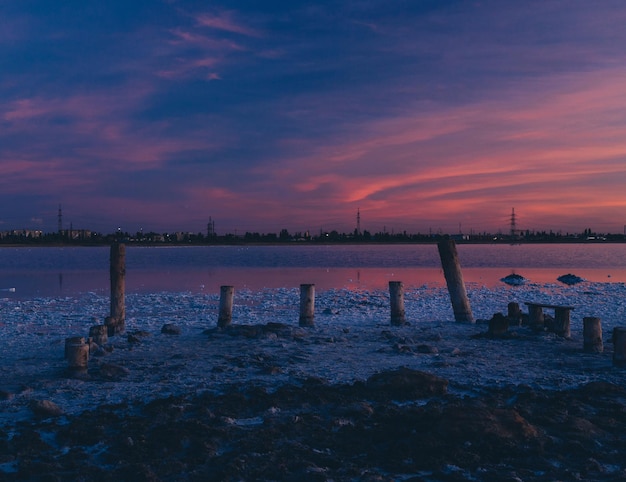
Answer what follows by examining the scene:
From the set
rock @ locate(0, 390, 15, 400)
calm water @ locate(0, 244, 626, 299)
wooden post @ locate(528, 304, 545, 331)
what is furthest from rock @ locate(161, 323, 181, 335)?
calm water @ locate(0, 244, 626, 299)

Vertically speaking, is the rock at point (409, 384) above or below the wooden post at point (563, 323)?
below

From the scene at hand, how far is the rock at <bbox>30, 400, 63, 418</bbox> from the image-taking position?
8305mm

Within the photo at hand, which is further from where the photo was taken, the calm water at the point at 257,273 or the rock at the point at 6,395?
the calm water at the point at 257,273

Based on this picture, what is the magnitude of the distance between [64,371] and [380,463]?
22.1 feet

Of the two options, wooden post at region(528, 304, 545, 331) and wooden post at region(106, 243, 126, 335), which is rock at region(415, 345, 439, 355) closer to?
wooden post at region(528, 304, 545, 331)

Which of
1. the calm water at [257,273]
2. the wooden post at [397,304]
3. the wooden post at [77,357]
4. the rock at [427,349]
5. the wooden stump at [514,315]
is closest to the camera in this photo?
the wooden post at [77,357]

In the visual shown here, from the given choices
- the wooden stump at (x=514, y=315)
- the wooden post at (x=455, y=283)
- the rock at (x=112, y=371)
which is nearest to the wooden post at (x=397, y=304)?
the wooden post at (x=455, y=283)

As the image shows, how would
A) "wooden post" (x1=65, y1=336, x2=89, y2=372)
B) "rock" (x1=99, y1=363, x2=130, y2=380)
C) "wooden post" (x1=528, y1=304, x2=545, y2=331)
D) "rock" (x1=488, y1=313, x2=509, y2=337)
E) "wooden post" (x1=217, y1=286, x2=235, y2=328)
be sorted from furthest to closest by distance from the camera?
"wooden post" (x1=217, y1=286, x2=235, y2=328), "wooden post" (x1=528, y1=304, x2=545, y2=331), "rock" (x1=488, y1=313, x2=509, y2=337), "wooden post" (x1=65, y1=336, x2=89, y2=372), "rock" (x1=99, y1=363, x2=130, y2=380)

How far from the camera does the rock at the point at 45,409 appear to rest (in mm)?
8305

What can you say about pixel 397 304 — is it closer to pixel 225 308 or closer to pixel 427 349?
pixel 427 349

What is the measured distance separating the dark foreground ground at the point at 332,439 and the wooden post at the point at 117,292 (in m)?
7.70

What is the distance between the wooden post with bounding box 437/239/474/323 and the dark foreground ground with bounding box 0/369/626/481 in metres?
8.55

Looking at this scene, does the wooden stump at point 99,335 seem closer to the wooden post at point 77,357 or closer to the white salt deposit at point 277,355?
the white salt deposit at point 277,355

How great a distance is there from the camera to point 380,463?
6.74m
